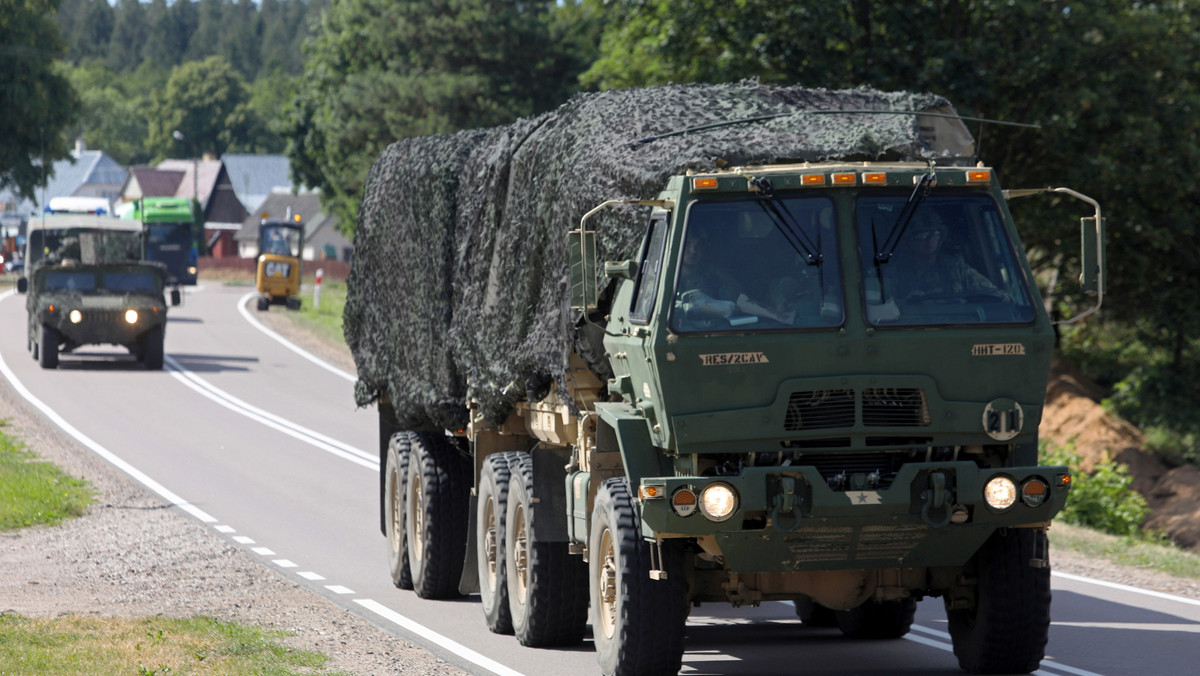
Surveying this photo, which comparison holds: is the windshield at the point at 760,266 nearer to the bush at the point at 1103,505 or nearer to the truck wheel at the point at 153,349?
the bush at the point at 1103,505

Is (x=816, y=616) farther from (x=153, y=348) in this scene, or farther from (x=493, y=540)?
(x=153, y=348)

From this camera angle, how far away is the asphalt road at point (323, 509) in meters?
10.0

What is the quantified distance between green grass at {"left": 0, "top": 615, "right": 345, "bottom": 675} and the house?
325 feet

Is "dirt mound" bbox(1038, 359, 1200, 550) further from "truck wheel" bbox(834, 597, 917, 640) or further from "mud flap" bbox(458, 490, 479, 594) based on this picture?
"mud flap" bbox(458, 490, 479, 594)

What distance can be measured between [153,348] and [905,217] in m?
26.0

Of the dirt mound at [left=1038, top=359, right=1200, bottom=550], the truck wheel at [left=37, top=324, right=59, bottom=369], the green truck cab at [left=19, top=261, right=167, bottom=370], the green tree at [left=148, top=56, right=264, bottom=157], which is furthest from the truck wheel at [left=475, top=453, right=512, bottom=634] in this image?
the green tree at [left=148, top=56, right=264, bottom=157]

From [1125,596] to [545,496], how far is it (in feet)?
17.5

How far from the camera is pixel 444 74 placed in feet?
170

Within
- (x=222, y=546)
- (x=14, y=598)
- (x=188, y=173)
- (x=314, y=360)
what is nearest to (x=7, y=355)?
(x=314, y=360)

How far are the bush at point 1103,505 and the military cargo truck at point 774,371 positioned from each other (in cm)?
1129

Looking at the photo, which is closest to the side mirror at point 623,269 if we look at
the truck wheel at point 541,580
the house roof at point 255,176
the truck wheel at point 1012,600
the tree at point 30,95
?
the truck wheel at point 541,580

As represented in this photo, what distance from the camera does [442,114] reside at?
50844 mm

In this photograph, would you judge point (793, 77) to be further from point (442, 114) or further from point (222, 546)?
point (442, 114)

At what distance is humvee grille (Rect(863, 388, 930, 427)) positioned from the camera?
7.93m
